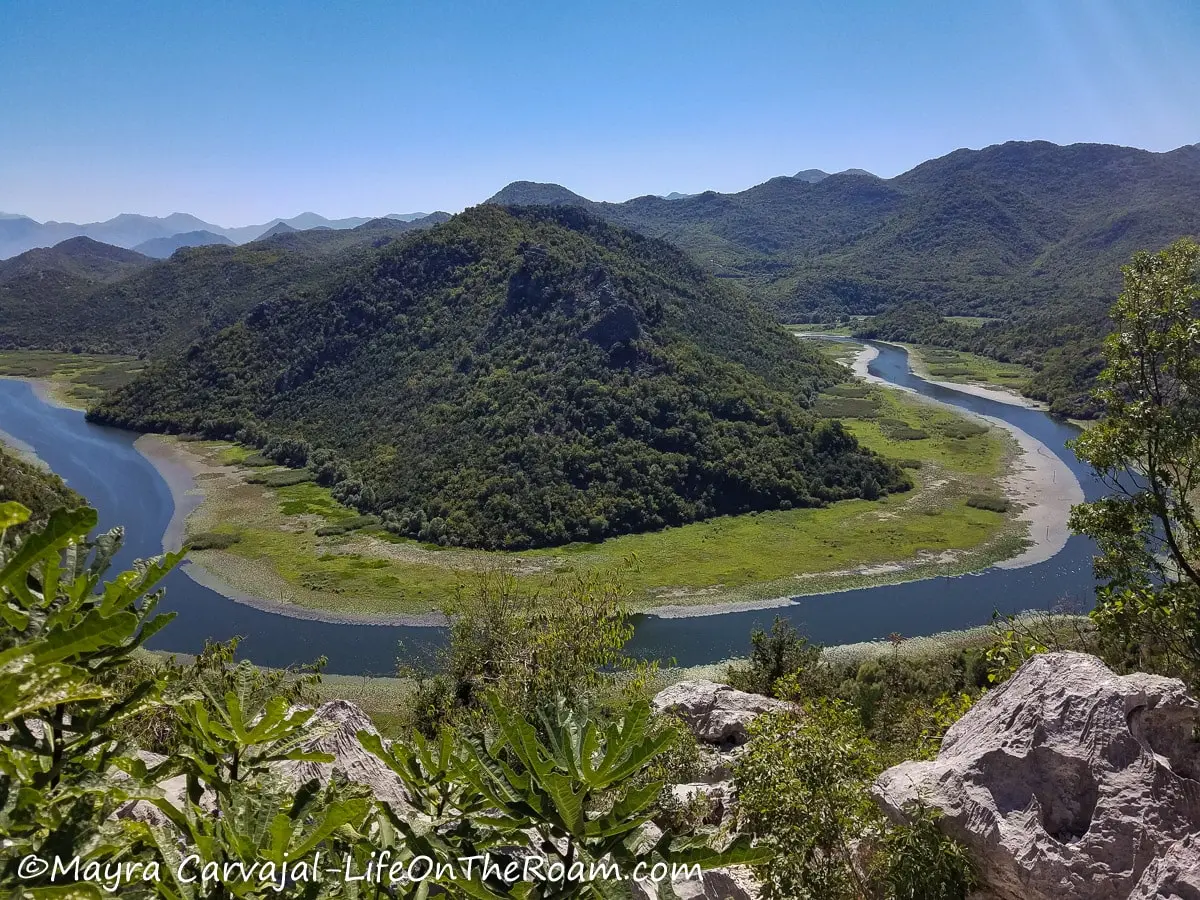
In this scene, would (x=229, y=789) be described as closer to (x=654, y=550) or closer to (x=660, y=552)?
(x=660, y=552)

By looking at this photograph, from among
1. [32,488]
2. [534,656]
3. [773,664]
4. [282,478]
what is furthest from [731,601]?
[32,488]

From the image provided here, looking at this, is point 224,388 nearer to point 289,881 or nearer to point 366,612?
point 366,612

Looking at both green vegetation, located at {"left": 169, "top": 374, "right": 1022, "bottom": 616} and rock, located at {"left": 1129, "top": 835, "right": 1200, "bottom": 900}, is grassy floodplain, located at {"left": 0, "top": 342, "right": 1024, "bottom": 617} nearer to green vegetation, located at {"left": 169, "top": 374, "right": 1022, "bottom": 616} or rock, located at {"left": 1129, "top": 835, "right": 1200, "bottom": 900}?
green vegetation, located at {"left": 169, "top": 374, "right": 1022, "bottom": 616}

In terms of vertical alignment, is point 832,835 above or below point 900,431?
above

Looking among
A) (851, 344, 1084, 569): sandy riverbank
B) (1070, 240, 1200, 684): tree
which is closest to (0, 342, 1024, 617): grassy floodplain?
(851, 344, 1084, 569): sandy riverbank

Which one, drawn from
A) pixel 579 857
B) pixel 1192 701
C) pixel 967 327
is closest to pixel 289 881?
pixel 579 857

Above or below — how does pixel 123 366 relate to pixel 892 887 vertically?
above
